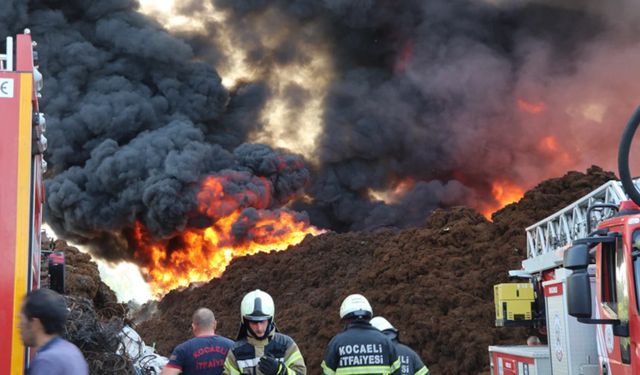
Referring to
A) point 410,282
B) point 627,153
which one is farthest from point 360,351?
point 410,282

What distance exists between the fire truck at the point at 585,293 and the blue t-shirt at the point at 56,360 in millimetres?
2893

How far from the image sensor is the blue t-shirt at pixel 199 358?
5.62 meters

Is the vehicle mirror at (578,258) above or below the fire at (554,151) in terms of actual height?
below

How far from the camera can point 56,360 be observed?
11.5ft

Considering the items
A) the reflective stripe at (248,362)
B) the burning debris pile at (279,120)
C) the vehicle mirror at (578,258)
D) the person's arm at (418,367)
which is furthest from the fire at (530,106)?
the reflective stripe at (248,362)

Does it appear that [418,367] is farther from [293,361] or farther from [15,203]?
[15,203]

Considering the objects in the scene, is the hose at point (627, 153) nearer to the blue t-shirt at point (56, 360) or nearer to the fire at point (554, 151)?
the blue t-shirt at point (56, 360)

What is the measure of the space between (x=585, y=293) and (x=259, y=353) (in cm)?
198

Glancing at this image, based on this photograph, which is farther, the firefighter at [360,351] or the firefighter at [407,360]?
the firefighter at [407,360]

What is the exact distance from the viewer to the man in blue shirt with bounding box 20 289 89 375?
352 centimetres

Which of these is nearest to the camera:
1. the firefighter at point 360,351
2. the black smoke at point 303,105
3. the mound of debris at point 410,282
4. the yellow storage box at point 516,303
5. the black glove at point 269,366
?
the black glove at point 269,366

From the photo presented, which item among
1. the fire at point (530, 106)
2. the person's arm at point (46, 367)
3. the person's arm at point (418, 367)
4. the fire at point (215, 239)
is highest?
the fire at point (530, 106)

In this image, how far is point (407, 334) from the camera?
18.9 metres

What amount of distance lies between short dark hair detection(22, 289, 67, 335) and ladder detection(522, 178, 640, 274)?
6952 millimetres
